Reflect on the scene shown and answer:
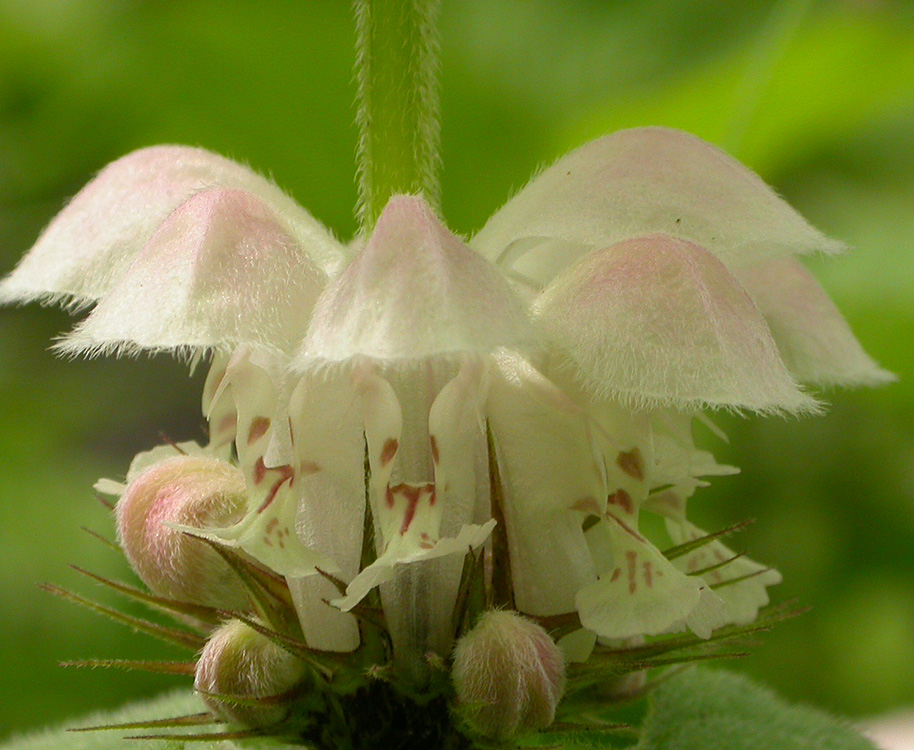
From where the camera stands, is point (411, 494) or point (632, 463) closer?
point (411, 494)

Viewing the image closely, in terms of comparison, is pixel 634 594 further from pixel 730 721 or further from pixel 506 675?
pixel 730 721

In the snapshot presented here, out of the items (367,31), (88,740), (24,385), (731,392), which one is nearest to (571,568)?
(731,392)

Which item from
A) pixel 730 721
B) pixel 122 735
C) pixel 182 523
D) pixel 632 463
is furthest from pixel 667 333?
pixel 122 735

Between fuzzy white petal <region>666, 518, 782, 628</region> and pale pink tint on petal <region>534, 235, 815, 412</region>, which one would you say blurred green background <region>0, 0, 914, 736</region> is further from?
pale pink tint on petal <region>534, 235, 815, 412</region>

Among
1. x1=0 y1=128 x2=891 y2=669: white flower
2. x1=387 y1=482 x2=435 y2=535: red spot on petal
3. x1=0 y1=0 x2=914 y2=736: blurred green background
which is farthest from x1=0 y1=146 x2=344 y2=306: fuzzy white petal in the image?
x1=0 y1=0 x2=914 y2=736: blurred green background

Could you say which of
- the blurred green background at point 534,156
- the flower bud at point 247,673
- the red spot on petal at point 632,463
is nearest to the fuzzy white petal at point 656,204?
the red spot on petal at point 632,463
